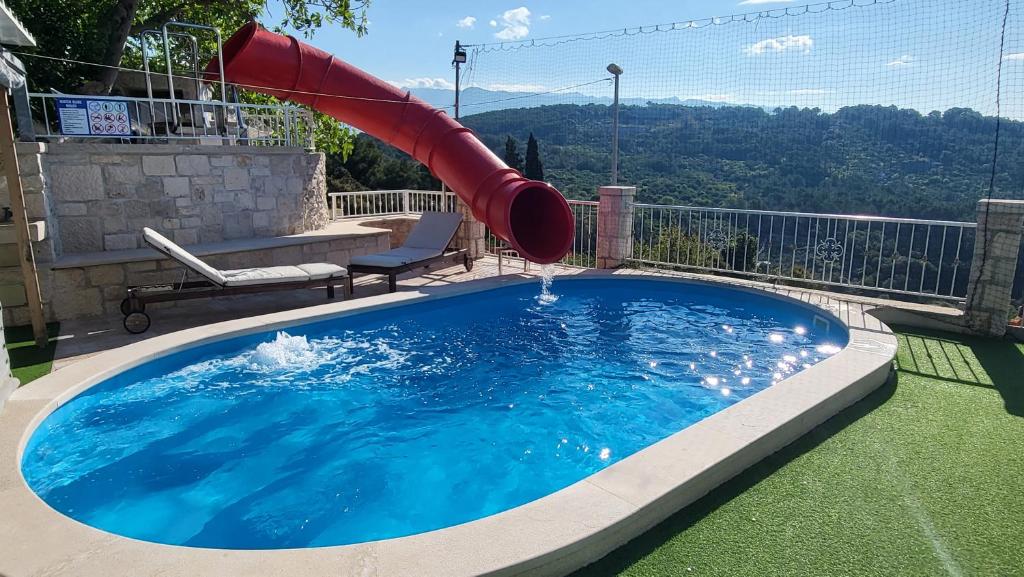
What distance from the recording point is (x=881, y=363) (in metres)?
4.62

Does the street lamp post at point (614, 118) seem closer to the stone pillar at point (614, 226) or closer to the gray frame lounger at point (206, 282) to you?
the stone pillar at point (614, 226)

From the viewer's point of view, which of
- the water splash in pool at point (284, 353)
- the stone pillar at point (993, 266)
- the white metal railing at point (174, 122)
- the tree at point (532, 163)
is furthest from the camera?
the tree at point (532, 163)

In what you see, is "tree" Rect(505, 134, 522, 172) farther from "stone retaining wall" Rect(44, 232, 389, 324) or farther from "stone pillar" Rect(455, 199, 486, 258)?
"stone retaining wall" Rect(44, 232, 389, 324)

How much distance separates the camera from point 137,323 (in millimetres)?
6164

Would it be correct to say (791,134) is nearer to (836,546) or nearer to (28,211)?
(836,546)

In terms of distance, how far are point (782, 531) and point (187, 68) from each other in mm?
16159

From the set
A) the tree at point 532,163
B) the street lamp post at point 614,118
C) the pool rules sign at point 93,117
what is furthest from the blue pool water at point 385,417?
the tree at point 532,163

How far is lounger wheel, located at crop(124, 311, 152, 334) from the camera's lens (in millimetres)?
6102

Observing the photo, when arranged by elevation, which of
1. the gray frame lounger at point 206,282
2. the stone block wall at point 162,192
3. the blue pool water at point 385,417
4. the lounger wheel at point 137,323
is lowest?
the blue pool water at point 385,417

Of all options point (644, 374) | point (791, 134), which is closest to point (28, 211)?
point (644, 374)

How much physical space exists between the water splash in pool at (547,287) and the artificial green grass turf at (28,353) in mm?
5336

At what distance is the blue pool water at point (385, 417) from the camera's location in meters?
3.54

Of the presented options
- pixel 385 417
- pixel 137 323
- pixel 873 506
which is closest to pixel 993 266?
pixel 873 506

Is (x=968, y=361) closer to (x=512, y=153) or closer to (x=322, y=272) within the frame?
(x=322, y=272)
